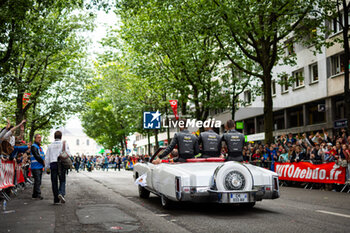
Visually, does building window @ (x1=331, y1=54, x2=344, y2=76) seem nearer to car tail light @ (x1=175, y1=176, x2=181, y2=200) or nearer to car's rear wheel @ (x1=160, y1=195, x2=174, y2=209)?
car's rear wheel @ (x1=160, y1=195, x2=174, y2=209)

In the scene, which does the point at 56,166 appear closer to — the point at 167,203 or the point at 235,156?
the point at 167,203

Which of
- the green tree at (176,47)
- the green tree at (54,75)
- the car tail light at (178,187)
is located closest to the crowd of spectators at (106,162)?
the green tree at (54,75)

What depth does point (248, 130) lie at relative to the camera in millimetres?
44562

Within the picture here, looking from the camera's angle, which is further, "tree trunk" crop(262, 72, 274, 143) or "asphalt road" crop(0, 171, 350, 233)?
"tree trunk" crop(262, 72, 274, 143)

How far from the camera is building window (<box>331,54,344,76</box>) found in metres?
29.6

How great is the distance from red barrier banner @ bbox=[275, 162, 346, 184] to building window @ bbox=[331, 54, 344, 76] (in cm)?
1242

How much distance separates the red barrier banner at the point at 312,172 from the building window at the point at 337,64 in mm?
12425

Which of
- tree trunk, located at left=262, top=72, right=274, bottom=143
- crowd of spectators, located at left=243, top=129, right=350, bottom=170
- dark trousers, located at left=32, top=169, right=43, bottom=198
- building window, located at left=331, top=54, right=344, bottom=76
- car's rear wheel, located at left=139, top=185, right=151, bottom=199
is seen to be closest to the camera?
car's rear wheel, located at left=139, top=185, right=151, bottom=199

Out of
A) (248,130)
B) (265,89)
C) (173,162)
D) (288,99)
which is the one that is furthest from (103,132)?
(173,162)

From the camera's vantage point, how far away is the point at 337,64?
30.3 m

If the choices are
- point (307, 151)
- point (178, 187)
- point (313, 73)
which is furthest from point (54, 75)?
point (178, 187)

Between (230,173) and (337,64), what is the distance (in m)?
24.4

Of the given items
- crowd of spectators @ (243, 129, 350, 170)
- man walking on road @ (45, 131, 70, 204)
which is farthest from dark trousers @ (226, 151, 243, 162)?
crowd of spectators @ (243, 129, 350, 170)

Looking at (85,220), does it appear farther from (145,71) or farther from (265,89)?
(145,71)
